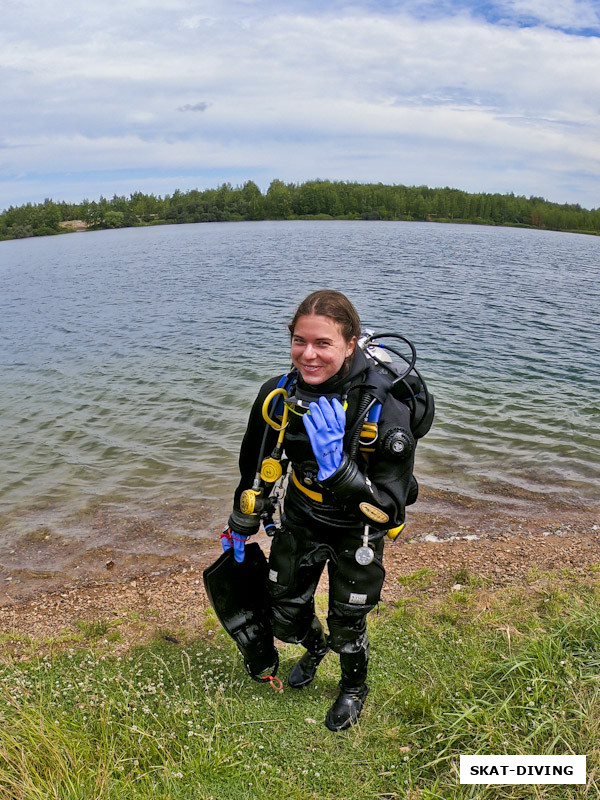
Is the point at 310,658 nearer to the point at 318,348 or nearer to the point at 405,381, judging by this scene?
the point at 405,381

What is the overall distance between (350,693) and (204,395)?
9.41 m

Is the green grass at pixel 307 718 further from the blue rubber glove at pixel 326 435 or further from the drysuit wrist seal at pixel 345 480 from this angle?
the blue rubber glove at pixel 326 435

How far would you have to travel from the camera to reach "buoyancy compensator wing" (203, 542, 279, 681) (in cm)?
366

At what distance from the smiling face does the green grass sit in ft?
6.58

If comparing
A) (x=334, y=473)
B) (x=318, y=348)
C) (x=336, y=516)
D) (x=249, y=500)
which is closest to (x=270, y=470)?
(x=249, y=500)

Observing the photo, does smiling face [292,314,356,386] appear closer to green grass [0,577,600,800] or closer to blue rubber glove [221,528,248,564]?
blue rubber glove [221,528,248,564]

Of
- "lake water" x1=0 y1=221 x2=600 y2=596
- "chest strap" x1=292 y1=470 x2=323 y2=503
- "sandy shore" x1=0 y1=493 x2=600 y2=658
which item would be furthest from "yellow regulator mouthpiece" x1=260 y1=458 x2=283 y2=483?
"lake water" x1=0 y1=221 x2=600 y2=596

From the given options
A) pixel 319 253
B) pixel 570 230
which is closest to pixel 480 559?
pixel 319 253

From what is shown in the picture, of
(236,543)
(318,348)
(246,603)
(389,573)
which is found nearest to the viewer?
(318,348)

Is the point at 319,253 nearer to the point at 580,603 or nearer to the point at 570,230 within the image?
the point at 580,603

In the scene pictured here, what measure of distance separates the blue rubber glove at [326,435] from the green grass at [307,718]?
5.16ft

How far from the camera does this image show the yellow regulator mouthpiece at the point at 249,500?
11.0 feet

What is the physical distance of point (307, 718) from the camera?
3570 millimetres

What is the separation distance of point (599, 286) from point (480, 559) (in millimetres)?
28789
